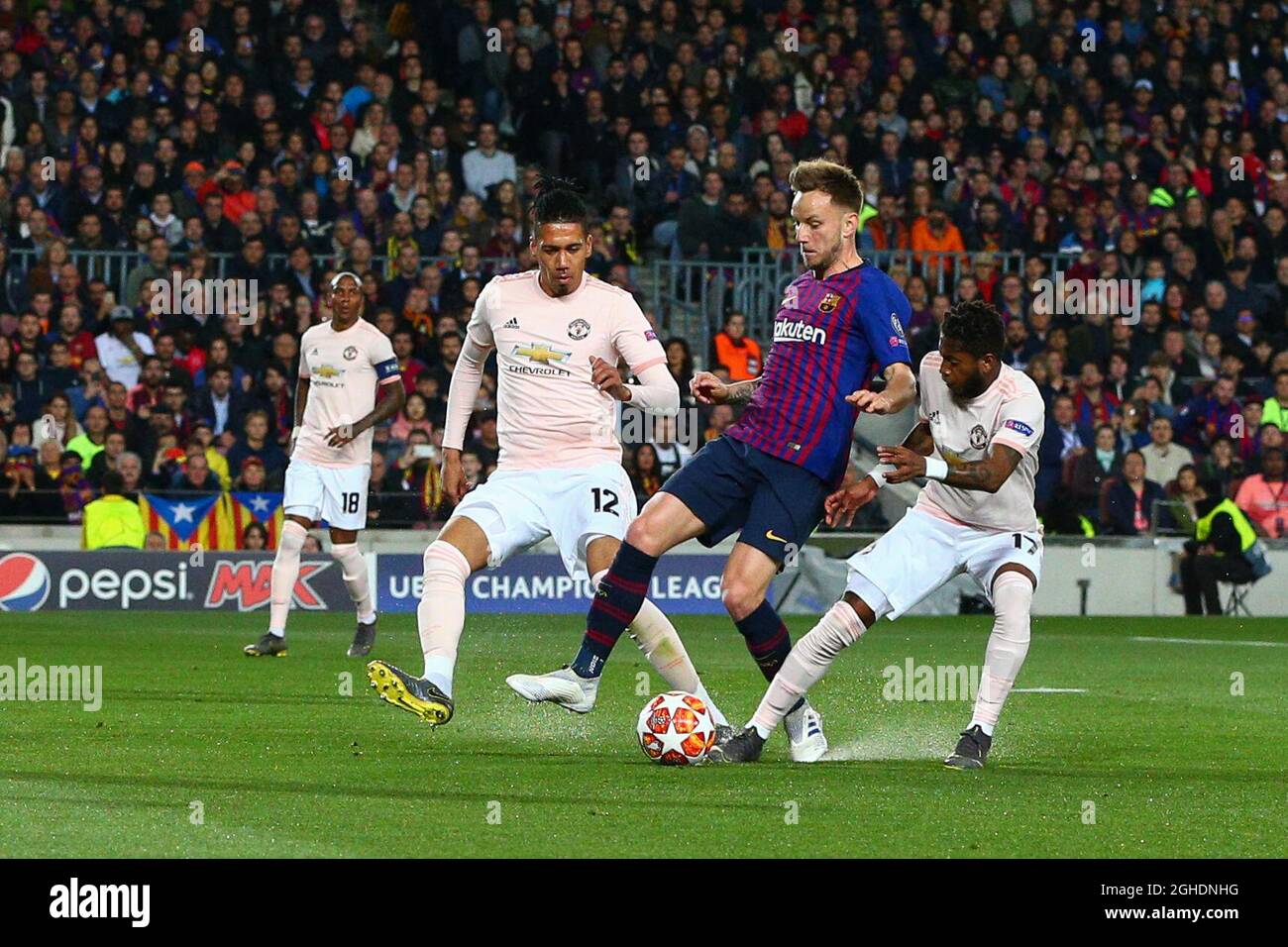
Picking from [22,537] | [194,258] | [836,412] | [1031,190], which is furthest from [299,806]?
[1031,190]

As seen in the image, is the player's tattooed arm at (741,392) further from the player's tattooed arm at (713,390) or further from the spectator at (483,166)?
the spectator at (483,166)

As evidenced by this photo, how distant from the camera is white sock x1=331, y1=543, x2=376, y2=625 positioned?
48.2 ft

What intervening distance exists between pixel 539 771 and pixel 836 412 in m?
1.86

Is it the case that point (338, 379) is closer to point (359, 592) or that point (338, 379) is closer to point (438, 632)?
point (359, 592)

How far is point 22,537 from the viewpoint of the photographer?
62.2 feet

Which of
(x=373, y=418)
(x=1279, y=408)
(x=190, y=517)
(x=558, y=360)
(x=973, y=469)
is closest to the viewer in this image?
(x=973, y=469)

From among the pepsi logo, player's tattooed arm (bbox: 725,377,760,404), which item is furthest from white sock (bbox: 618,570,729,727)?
the pepsi logo

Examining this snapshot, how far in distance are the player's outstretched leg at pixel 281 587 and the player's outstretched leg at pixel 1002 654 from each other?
6563mm

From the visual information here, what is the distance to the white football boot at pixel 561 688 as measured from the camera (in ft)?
28.0

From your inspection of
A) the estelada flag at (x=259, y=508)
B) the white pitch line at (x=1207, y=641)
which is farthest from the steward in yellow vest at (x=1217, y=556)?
the estelada flag at (x=259, y=508)

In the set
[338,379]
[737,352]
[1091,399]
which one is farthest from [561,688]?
[1091,399]

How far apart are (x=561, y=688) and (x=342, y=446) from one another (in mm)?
6349

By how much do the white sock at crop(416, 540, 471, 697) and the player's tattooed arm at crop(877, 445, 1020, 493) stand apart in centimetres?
178

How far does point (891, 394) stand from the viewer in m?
8.30
